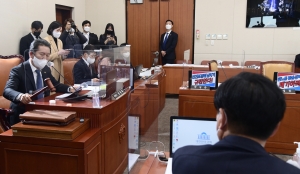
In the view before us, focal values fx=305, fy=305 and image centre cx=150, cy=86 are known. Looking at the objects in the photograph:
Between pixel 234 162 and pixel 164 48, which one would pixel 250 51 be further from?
pixel 234 162

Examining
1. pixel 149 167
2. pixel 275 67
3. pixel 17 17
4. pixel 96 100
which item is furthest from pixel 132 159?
pixel 17 17

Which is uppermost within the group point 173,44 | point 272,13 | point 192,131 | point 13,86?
point 272,13

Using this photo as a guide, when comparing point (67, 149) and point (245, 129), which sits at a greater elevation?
point (245, 129)

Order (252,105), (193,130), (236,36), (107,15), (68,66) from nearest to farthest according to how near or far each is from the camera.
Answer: (252,105)
(193,130)
(68,66)
(236,36)
(107,15)

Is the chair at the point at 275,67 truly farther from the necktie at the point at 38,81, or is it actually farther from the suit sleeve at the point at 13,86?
the suit sleeve at the point at 13,86

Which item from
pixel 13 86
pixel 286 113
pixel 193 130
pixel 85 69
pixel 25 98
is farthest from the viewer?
pixel 85 69

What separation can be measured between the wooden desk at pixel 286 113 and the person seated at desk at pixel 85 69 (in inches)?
40.7

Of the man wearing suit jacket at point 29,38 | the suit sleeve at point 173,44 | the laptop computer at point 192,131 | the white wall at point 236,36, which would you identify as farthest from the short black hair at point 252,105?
the suit sleeve at point 173,44

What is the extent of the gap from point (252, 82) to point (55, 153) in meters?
1.58

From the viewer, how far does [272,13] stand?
670cm

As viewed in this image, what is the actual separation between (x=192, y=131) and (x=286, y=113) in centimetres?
185

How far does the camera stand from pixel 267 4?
668 cm

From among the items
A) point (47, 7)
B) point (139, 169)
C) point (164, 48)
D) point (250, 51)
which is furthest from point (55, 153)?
point (250, 51)

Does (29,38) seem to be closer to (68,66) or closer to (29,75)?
(68,66)
